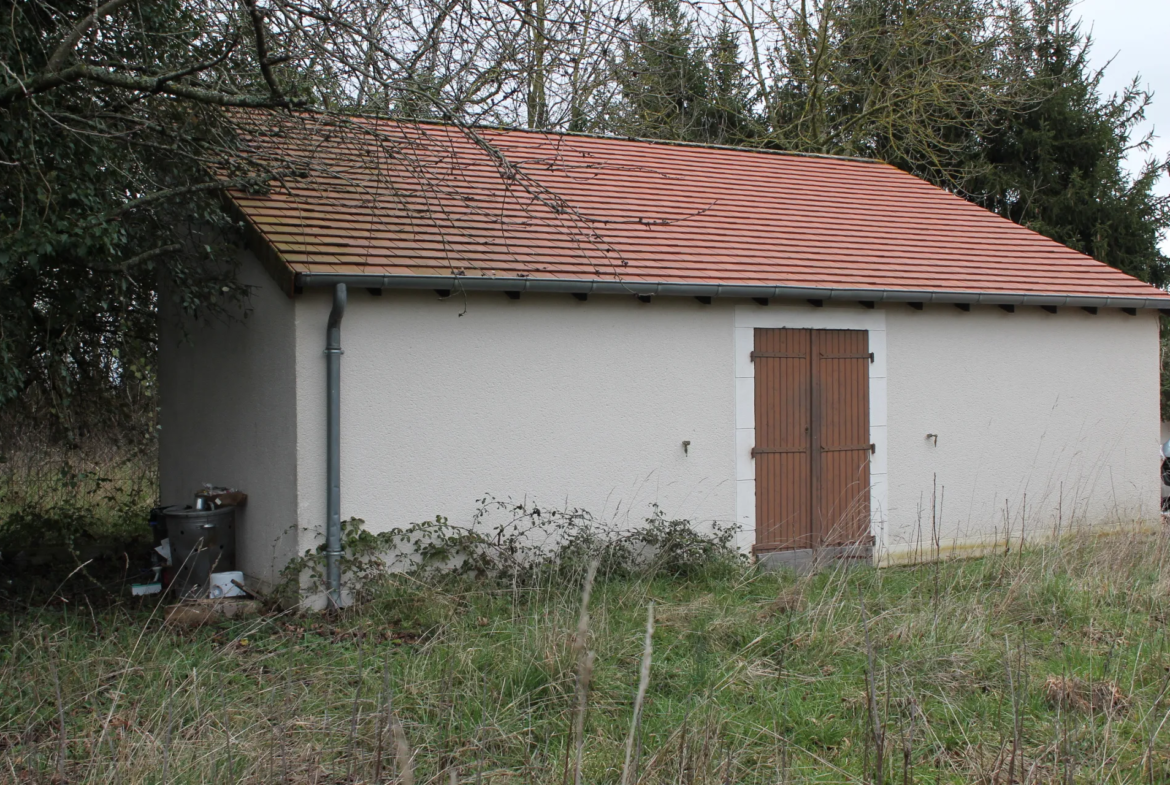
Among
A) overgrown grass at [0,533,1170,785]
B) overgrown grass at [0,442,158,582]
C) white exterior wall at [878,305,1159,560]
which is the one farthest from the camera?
white exterior wall at [878,305,1159,560]

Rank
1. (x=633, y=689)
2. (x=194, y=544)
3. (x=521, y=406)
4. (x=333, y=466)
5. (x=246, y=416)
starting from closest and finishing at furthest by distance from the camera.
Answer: (x=633, y=689)
(x=333, y=466)
(x=194, y=544)
(x=521, y=406)
(x=246, y=416)

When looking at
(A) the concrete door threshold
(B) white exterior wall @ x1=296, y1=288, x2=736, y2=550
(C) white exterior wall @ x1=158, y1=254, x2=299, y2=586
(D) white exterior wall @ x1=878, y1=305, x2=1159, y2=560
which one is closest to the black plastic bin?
(C) white exterior wall @ x1=158, y1=254, x2=299, y2=586

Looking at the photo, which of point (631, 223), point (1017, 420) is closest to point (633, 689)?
point (631, 223)

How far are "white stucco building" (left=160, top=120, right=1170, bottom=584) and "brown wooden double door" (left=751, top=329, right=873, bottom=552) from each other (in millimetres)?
21

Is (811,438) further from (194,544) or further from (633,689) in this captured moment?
(194,544)

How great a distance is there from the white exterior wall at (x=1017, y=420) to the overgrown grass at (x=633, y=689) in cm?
252

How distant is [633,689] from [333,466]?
3.31m

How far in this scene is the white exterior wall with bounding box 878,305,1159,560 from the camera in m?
10.0

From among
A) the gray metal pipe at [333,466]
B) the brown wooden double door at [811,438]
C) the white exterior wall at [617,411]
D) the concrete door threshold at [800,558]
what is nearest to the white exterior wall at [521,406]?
the white exterior wall at [617,411]

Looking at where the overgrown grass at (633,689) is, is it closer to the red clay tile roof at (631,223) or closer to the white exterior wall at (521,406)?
the white exterior wall at (521,406)

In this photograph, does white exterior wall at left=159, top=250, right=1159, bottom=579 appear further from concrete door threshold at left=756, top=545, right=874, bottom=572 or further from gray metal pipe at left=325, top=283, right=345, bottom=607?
concrete door threshold at left=756, top=545, right=874, bottom=572

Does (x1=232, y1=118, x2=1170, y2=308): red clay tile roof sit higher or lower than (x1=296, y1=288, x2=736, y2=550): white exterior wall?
higher

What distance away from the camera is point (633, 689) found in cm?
518

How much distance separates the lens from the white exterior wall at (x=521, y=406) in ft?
25.7
